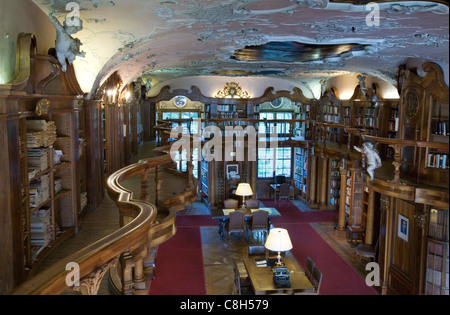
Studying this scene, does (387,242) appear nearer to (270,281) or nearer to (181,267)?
(270,281)

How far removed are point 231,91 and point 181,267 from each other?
8.22 m

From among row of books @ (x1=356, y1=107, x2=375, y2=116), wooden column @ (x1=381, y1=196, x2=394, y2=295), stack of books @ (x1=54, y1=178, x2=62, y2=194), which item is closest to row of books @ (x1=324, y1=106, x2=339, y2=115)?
row of books @ (x1=356, y1=107, x2=375, y2=116)

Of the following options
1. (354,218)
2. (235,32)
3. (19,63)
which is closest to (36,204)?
(19,63)

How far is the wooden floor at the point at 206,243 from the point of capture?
16.5ft

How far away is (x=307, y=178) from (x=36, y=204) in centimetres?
1167

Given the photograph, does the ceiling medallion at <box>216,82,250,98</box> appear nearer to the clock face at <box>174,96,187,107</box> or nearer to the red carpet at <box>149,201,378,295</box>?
the clock face at <box>174,96,187,107</box>

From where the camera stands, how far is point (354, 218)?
11.0m

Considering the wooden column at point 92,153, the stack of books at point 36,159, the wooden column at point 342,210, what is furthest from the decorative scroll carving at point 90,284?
the wooden column at point 342,210

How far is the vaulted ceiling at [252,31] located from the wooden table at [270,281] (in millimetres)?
3713

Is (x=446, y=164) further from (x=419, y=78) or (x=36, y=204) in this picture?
(x=36, y=204)

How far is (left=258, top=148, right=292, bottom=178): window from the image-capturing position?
52.2 feet

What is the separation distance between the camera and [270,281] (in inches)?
242

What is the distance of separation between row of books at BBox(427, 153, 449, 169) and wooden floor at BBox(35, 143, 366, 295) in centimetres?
244

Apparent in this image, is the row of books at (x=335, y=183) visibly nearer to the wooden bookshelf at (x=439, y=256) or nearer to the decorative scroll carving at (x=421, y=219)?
the decorative scroll carving at (x=421, y=219)
